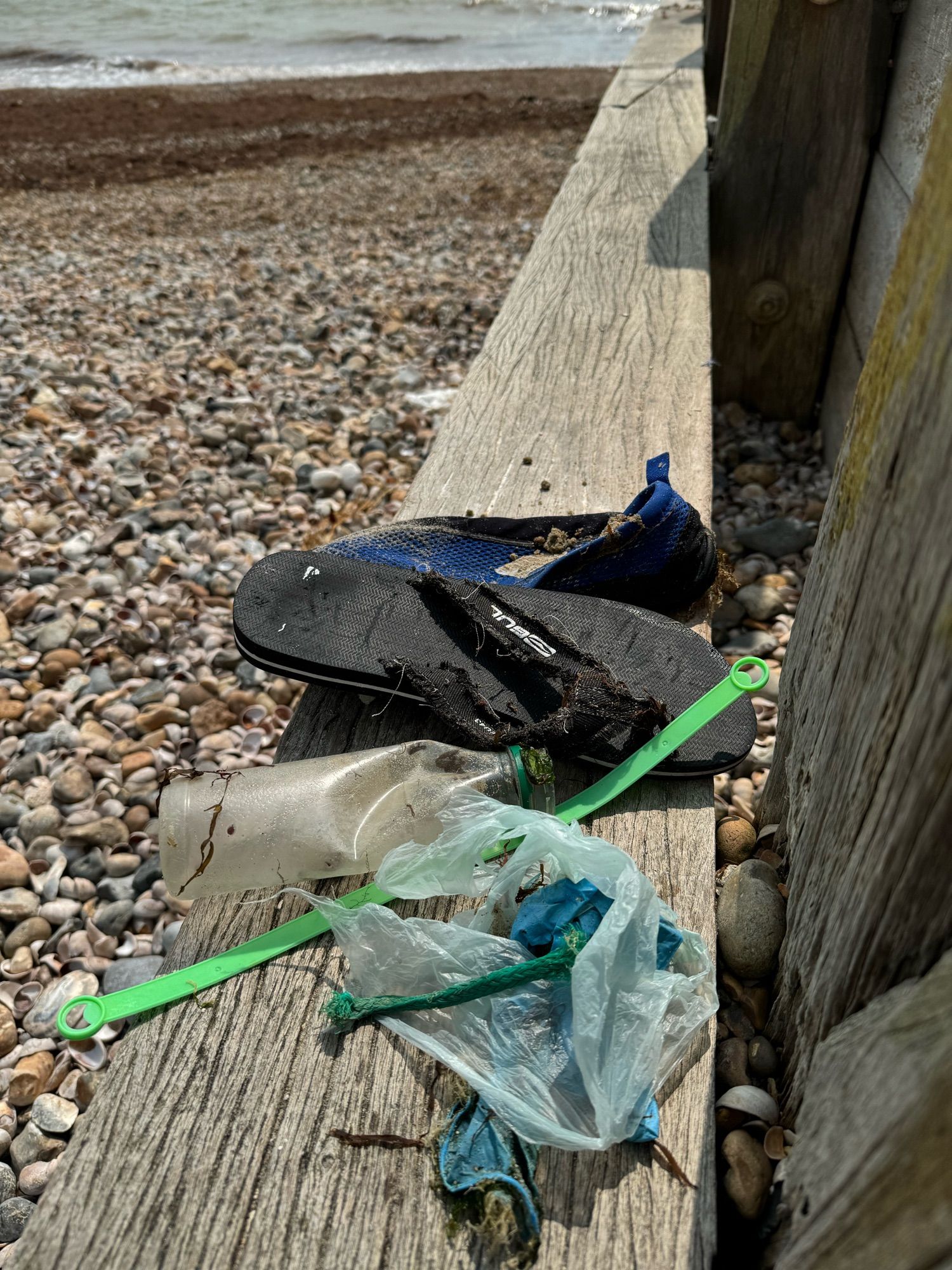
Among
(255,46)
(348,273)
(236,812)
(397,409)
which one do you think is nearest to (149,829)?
(236,812)

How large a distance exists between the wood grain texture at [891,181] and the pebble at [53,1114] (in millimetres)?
2697

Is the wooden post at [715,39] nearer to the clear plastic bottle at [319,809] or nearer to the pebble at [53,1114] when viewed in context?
the clear plastic bottle at [319,809]

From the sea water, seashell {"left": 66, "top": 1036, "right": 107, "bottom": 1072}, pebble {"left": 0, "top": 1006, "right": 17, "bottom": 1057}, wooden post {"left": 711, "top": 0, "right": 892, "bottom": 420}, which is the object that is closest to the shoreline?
the sea water

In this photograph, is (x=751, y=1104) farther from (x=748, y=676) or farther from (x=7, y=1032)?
(x=7, y=1032)

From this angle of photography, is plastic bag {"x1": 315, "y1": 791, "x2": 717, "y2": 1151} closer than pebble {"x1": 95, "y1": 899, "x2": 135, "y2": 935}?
Yes

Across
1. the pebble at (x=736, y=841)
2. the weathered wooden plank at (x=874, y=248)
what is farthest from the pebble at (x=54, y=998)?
the weathered wooden plank at (x=874, y=248)

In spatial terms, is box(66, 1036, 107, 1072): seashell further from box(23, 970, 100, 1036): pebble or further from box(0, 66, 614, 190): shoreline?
box(0, 66, 614, 190): shoreline

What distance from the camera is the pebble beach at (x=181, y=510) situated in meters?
1.99

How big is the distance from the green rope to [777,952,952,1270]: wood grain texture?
313mm

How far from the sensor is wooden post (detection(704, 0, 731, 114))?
16.7 ft

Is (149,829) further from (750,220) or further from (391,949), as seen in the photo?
(750,220)

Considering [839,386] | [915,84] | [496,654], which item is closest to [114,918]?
[496,654]

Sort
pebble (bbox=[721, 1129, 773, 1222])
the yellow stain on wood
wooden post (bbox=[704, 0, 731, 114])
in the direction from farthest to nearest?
1. wooden post (bbox=[704, 0, 731, 114])
2. pebble (bbox=[721, 1129, 773, 1222])
3. the yellow stain on wood

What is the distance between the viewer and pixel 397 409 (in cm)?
430
